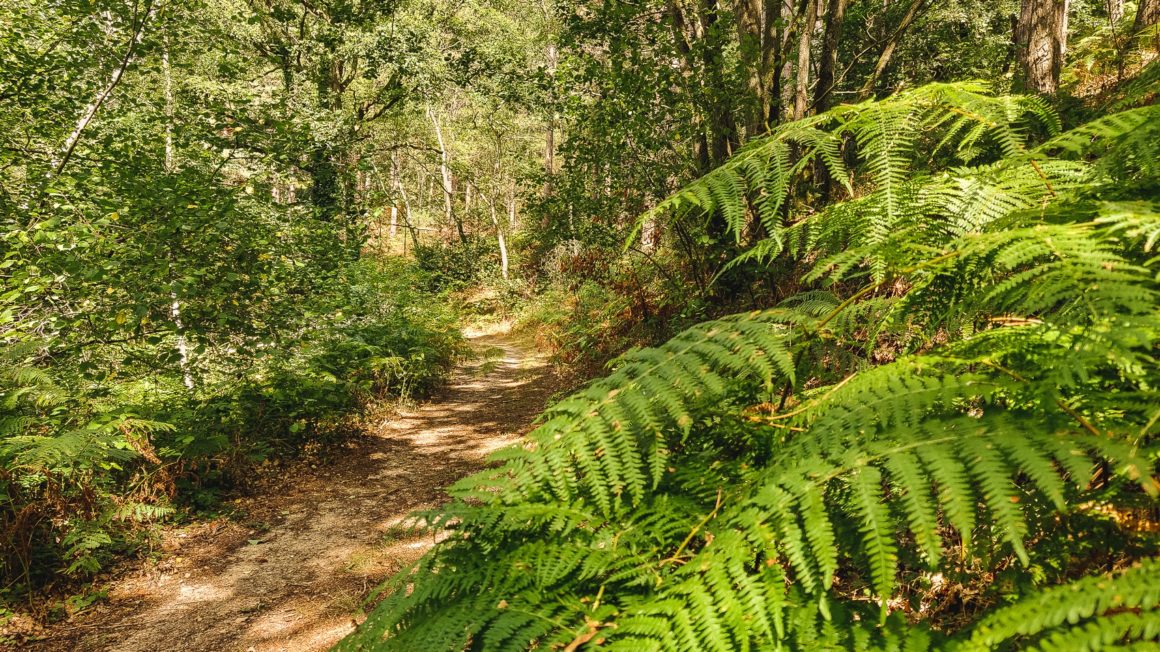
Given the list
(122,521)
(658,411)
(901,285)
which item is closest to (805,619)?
(658,411)

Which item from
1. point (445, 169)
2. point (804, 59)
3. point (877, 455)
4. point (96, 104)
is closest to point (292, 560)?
point (96, 104)

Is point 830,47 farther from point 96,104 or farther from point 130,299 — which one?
point 96,104

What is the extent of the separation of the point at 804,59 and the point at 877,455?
16.2ft

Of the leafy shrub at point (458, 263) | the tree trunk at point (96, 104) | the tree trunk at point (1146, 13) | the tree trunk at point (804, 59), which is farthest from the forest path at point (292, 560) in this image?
the leafy shrub at point (458, 263)

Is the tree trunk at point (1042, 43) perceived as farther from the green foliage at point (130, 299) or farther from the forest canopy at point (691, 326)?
the green foliage at point (130, 299)

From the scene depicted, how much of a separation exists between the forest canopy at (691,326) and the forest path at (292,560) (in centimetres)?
41

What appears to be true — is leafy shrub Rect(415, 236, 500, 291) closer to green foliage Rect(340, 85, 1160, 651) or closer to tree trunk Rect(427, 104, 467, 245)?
tree trunk Rect(427, 104, 467, 245)

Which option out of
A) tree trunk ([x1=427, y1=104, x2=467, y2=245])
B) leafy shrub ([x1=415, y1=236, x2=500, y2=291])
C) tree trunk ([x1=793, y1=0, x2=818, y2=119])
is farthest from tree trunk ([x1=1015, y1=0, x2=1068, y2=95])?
leafy shrub ([x1=415, y1=236, x2=500, y2=291])

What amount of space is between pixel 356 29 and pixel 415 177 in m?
30.3

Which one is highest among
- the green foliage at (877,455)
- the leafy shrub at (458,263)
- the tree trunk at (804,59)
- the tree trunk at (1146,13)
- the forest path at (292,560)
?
the tree trunk at (1146,13)

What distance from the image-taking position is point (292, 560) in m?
4.89

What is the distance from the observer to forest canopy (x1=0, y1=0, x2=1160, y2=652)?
40.9 inches

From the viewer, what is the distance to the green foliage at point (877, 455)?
0.94 metres

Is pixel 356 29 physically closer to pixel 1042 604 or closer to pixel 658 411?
pixel 658 411
